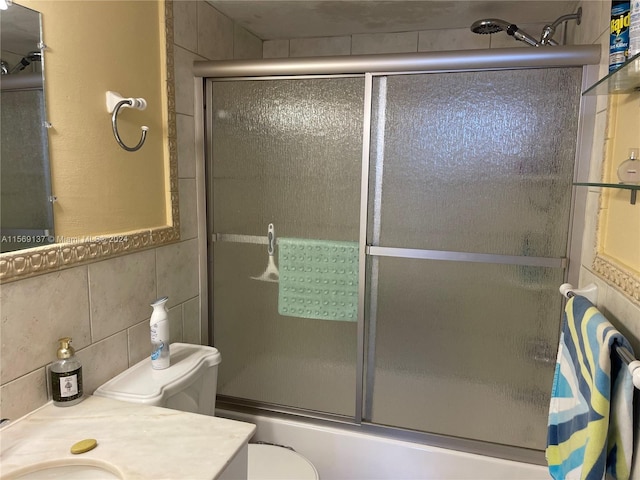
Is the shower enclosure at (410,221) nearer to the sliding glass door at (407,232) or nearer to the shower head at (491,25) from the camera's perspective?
the sliding glass door at (407,232)

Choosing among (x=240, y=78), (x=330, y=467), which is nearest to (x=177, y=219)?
(x=240, y=78)

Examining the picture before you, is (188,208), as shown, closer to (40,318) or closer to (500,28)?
(40,318)

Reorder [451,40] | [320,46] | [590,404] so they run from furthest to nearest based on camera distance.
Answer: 1. [320,46]
2. [451,40]
3. [590,404]

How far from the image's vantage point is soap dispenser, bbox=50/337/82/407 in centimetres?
113

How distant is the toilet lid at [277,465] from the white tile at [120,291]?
623mm

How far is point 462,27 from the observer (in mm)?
2045

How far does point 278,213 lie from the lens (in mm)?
1805

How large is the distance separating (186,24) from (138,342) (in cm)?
120

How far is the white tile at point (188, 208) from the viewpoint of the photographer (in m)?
1.74

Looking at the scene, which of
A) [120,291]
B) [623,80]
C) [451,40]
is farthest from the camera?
[451,40]

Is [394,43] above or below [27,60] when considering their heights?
above

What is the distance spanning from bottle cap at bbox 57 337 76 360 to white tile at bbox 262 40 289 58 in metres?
1.76

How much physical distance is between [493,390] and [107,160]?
1.57 meters

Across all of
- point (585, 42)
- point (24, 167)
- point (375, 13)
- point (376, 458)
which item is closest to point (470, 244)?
point (585, 42)
